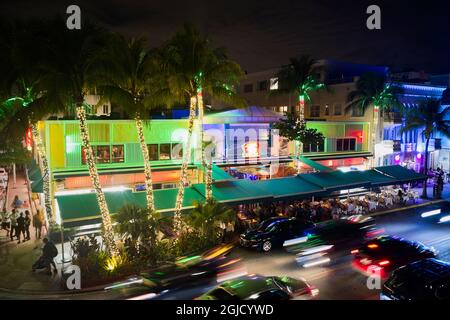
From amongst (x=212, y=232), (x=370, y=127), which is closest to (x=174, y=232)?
(x=212, y=232)

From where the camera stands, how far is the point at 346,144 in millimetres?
34781

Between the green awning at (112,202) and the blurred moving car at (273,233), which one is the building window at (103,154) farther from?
the blurred moving car at (273,233)

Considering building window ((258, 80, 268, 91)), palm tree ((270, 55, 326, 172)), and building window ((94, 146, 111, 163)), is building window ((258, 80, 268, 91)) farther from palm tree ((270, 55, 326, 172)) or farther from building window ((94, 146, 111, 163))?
building window ((94, 146, 111, 163))

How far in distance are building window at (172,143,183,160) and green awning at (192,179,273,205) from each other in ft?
11.4

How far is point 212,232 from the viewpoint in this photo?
19.1 meters

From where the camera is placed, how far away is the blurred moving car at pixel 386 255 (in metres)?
16.6

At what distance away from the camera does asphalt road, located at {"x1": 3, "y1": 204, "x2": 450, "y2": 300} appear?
14.2 metres

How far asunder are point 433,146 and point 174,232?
35.3 meters

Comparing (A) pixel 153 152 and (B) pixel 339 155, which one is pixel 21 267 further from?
(B) pixel 339 155

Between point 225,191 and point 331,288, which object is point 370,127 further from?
point 331,288

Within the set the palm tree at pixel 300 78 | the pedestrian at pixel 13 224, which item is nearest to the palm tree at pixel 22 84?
the pedestrian at pixel 13 224

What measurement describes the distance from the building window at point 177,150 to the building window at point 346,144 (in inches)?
592

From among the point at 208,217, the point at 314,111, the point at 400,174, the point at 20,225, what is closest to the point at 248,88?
the point at 314,111

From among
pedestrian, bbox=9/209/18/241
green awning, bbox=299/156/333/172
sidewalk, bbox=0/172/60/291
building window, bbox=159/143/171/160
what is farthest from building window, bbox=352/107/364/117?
pedestrian, bbox=9/209/18/241
